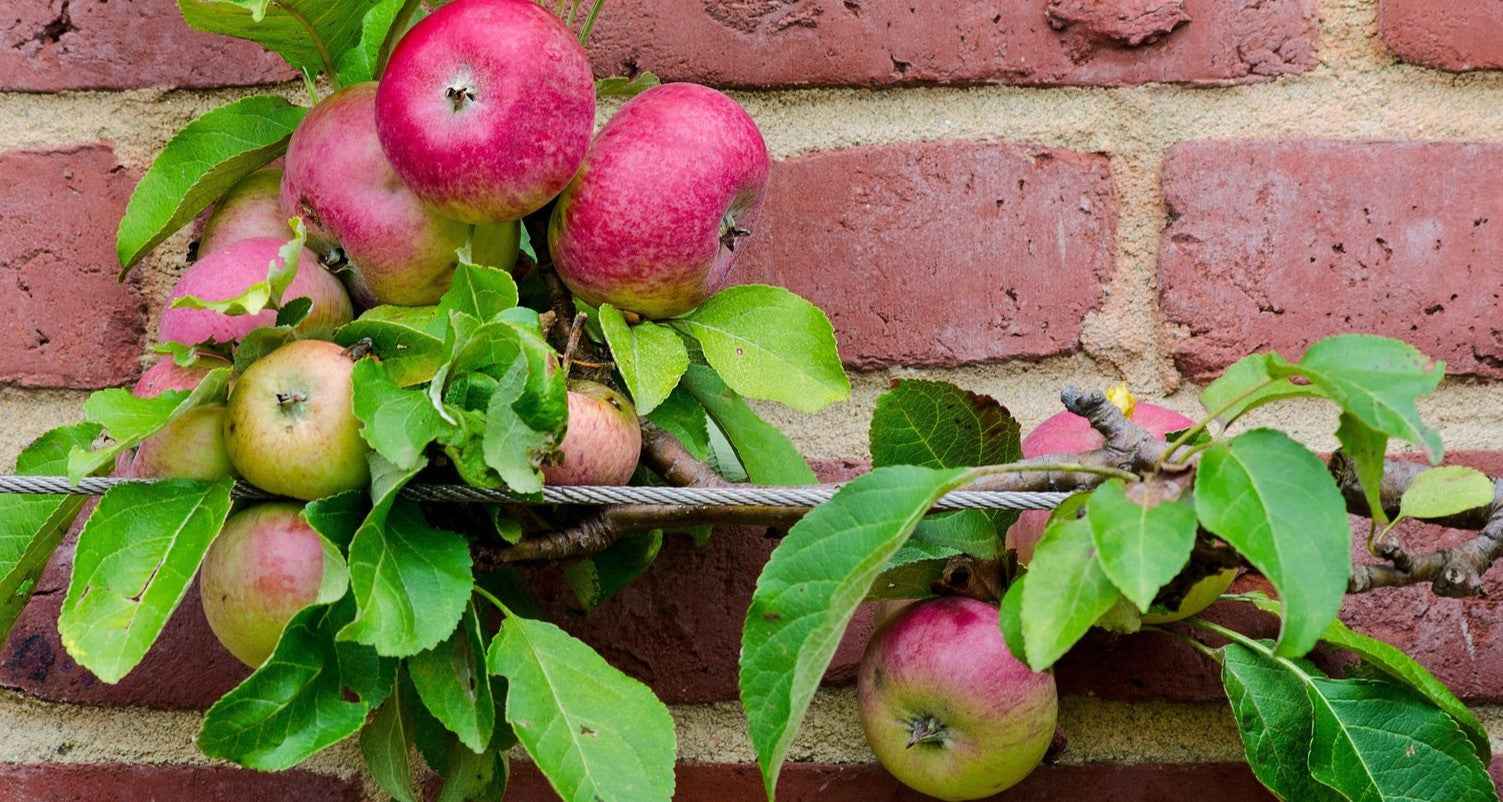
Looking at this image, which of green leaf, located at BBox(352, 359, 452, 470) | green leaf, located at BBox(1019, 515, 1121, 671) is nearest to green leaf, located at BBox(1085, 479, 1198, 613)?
green leaf, located at BBox(1019, 515, 1121, 671)

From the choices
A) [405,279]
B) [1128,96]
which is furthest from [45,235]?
[1128,96]

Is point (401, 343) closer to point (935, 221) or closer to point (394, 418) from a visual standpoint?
point (394, 418)

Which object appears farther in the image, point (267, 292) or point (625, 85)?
point (625, 85)

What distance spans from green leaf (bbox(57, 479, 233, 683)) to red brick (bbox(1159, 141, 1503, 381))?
18.8 inches

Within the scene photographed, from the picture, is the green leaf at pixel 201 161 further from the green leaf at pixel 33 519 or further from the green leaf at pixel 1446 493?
the green leaf at pixel 1446 493

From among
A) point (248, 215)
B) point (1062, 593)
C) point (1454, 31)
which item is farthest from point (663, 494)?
point (1454, 31)

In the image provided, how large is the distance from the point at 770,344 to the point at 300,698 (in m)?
0.24

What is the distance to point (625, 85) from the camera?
0.64 metres

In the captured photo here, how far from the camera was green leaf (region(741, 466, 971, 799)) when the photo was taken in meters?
0.46

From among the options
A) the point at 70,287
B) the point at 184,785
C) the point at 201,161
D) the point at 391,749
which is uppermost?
the point at 201,161

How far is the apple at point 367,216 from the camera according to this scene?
56 centimetres

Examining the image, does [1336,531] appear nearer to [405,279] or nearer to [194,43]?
[405,279]

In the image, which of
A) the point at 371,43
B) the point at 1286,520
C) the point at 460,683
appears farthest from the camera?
the point at 371,43

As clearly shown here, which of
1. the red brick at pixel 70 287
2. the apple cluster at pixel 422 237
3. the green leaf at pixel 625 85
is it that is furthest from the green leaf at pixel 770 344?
the red brick at pixel 70 287
